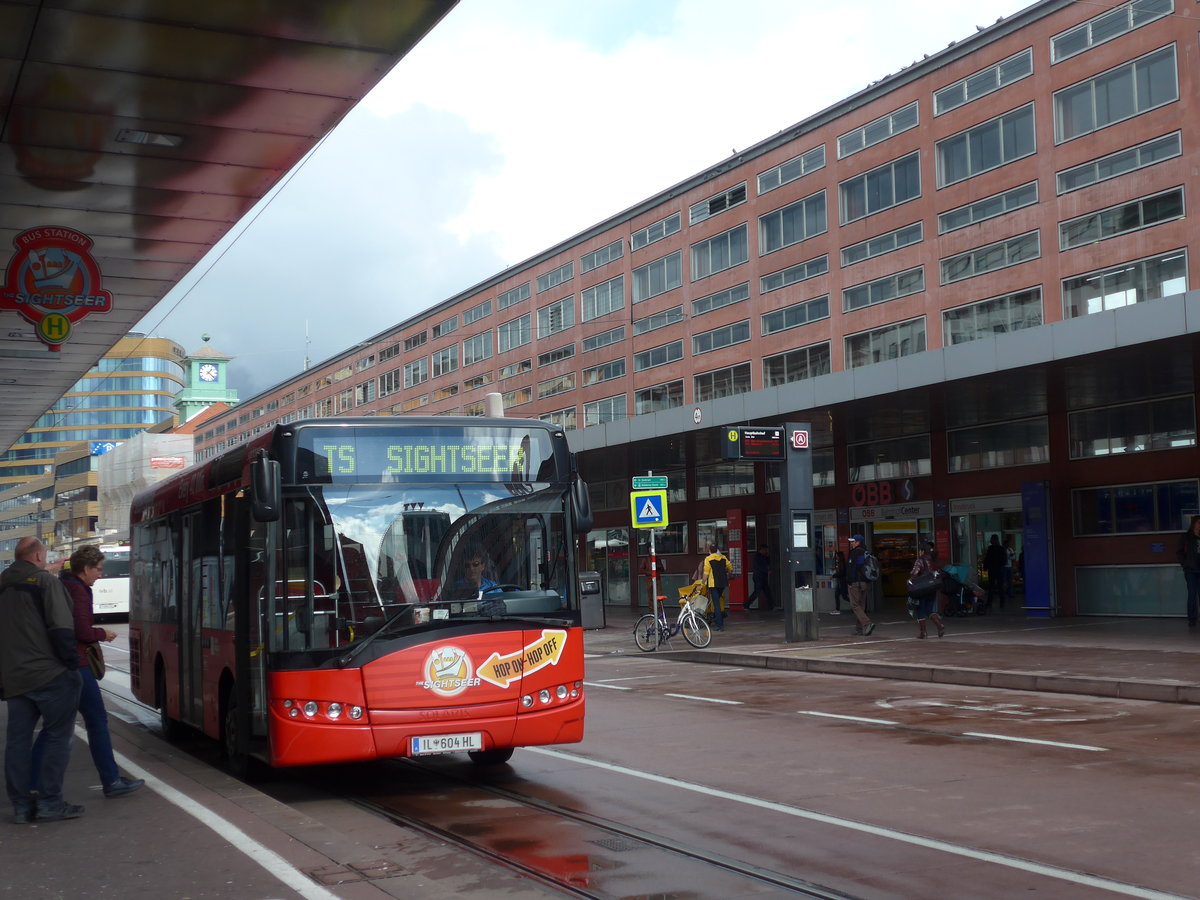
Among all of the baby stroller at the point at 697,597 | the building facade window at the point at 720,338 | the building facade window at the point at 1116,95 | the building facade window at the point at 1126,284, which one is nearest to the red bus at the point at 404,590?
the baby stroller at the point at 697,597

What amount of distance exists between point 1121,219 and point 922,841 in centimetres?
2488

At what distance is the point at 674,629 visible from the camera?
2320 cm

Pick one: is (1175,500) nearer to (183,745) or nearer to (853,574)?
(853,574)

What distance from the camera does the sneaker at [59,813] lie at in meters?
7.81

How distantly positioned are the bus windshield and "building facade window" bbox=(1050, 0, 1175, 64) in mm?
24036

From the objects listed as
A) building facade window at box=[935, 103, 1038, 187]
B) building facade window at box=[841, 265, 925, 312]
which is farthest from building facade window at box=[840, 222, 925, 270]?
building facade window at box=[935, 103, 1038, 187]

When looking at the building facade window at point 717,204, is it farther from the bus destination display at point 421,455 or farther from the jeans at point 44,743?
the jeans at point 44,743

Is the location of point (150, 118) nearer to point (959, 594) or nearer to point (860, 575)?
point (860, 575)

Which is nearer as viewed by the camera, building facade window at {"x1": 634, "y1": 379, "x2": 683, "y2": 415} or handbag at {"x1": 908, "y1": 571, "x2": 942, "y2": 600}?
handbag at {"x1": 908, "y1": 571, "x2": 942, "y2": 600}

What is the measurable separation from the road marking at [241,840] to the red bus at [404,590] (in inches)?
26.6

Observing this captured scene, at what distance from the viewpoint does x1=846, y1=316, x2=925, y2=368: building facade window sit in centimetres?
3488

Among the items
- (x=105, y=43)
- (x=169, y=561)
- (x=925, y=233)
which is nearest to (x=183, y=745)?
(x=169, y=561)

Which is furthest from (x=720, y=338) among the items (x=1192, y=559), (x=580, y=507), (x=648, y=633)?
(x=580, y=507)

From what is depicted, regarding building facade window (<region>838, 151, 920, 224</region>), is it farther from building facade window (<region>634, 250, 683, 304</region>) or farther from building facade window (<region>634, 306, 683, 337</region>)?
building facade window (<region>634, 306, 683, 337</region>)
